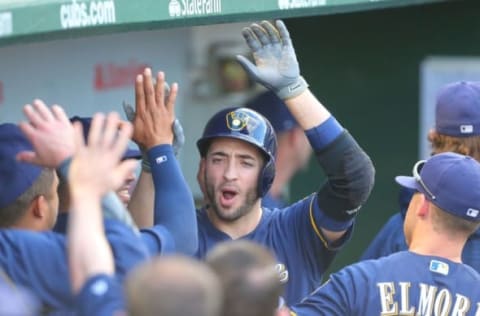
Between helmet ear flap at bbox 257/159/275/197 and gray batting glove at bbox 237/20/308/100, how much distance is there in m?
0.38

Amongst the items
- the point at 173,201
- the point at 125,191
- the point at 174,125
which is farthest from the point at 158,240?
the point at 125,191

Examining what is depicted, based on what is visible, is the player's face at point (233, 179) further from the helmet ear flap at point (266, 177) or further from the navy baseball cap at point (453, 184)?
the navy baseball cap at point (453, 184)

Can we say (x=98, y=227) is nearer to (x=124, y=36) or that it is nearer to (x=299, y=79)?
(x=299, y=79)

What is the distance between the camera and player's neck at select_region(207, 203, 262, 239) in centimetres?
467

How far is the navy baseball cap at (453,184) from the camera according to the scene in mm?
4105

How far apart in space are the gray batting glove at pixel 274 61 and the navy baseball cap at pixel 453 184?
0.50 metres

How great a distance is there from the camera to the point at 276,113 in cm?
668

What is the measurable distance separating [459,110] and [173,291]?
2654 mm

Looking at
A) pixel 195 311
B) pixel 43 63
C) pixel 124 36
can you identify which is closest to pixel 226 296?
pixel 195 311

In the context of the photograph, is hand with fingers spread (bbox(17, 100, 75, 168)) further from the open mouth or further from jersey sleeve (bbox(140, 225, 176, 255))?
the open mouth

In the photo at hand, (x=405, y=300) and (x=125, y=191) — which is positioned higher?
(x=125, y=191)

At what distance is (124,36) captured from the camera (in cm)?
685

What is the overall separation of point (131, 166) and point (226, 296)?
1.77 ft

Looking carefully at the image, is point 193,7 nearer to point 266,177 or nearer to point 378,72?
point 266,177
